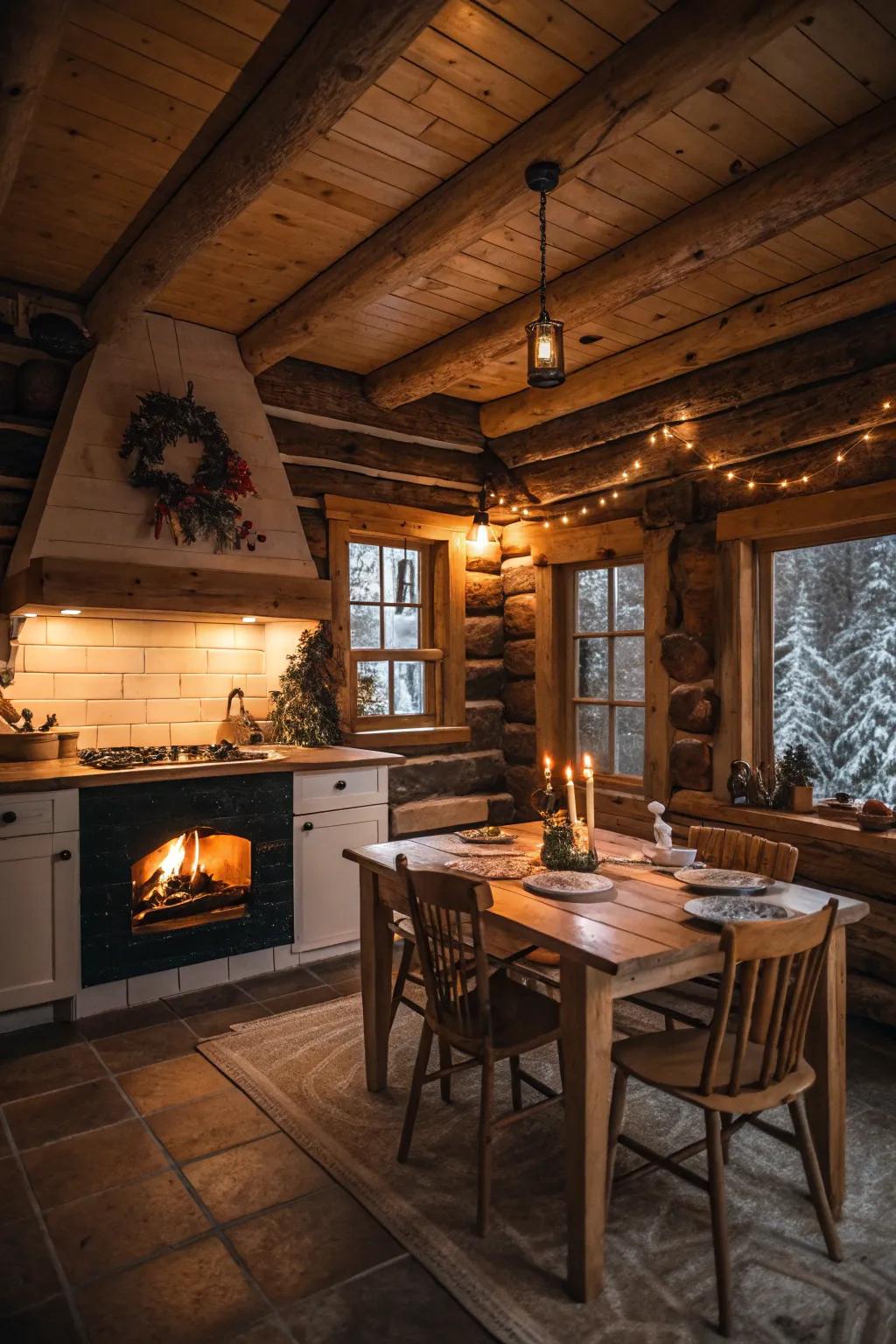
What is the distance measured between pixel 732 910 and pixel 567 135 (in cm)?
241

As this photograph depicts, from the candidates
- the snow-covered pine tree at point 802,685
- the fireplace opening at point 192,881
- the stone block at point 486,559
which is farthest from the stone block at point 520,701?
the fireplace opening at point 192,881

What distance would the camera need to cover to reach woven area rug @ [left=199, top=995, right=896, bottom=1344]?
6.91 ft

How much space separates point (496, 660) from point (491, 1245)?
4.10 meters

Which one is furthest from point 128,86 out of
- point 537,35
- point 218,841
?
point 218,841

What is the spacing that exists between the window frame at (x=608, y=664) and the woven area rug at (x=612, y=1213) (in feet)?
7.27

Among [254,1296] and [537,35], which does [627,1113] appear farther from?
[537,35]

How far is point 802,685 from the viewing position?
4434mm

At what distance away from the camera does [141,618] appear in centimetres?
478

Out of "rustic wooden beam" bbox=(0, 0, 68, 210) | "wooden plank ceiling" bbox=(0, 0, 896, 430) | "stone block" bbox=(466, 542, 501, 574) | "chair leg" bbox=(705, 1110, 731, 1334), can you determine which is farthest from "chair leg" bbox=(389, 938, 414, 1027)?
"stone block" bbox=(466, 542, 501, 574)

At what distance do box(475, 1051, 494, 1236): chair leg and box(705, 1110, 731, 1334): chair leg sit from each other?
59 centimetres

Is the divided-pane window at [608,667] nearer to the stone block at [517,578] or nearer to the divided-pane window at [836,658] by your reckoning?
the stone block at [517,578]

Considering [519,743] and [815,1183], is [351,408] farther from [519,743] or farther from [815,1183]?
[815,1183]

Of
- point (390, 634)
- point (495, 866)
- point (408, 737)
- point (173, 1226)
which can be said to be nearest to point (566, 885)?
point (495, 866)

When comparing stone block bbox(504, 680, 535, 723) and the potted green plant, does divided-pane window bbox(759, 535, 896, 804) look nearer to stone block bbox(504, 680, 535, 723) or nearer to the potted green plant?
the potted green plant
